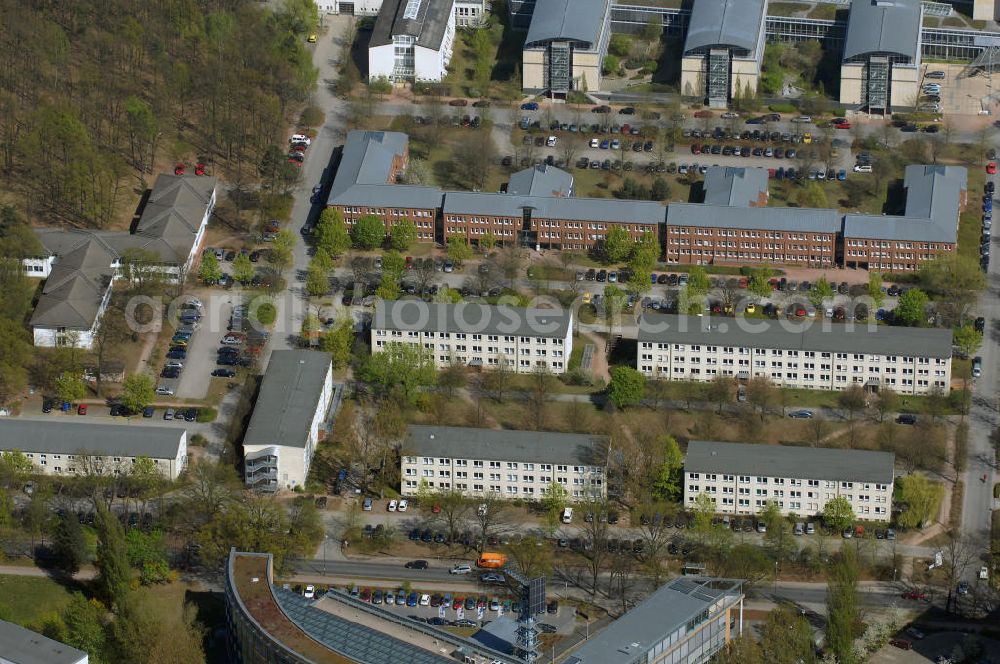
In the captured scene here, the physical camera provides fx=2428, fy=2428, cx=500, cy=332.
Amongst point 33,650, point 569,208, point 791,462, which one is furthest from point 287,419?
point 569,208

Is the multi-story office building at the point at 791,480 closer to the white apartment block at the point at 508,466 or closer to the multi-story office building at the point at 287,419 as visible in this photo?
the white apartment block at the point at 508,466

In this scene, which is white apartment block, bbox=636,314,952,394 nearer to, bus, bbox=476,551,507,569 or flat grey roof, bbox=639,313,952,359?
flat grey roof, bbox=639,313,952,359

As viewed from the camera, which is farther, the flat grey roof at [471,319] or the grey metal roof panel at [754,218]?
the grey metal roof panel at [754,218]

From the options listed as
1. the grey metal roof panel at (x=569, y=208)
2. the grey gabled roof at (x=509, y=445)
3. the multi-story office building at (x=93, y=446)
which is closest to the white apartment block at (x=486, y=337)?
the grey gabled roof at (x=509, y=445)

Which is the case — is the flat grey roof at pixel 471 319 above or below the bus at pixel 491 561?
above

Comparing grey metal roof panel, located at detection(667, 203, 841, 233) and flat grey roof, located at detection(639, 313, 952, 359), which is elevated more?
grey metal roof panel, located at detection(667, 203, 841, 233)

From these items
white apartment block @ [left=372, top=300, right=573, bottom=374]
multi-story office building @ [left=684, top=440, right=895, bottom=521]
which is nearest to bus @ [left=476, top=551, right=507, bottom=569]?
multi-story office building @ [left=684, top=440, right=895, bottom=521]

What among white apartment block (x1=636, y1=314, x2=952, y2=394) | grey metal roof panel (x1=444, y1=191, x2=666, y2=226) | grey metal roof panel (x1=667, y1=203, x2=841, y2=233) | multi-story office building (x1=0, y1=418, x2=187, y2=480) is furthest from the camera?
grey metal roof panel (x1=444, y1=191, x2=666, y2=226)
